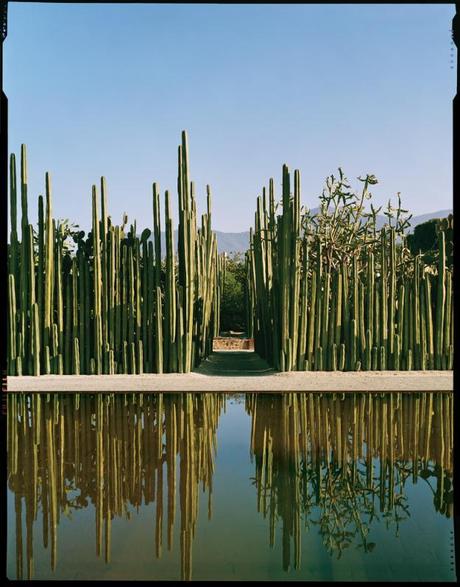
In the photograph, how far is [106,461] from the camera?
621 centimetres

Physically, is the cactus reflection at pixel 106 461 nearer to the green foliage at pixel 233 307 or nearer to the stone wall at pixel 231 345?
the stone wall at pixel 231 345

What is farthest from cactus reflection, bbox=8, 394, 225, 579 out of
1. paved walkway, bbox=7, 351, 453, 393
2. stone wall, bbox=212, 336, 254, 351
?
stone wall, bbox=212, 336, 254, 351

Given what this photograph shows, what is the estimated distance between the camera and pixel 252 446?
7023 mm

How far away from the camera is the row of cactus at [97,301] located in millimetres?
13109

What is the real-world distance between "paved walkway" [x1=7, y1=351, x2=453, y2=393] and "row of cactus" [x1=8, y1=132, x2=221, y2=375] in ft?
1.51

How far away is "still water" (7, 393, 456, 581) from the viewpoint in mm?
3818

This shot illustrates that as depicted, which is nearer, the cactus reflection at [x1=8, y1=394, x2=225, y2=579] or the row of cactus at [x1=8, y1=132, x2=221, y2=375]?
the cactus reflection at [x1=8, y1=394, x2=225, y2=579]

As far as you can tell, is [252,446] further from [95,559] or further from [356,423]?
[95,559]

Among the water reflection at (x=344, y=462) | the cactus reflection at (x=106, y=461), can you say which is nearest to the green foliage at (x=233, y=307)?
the water reflection at (x=344, y=462)

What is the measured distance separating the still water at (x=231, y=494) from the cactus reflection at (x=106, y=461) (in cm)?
2

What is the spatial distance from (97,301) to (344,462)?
8.20m

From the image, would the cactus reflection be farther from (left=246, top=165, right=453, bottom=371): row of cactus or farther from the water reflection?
(left=246, top=165, right=453, bottom=371): row of cactus

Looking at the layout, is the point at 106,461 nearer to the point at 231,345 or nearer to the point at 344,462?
the point at 344,462

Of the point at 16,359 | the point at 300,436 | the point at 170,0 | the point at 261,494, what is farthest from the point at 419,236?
the point at 170,0
